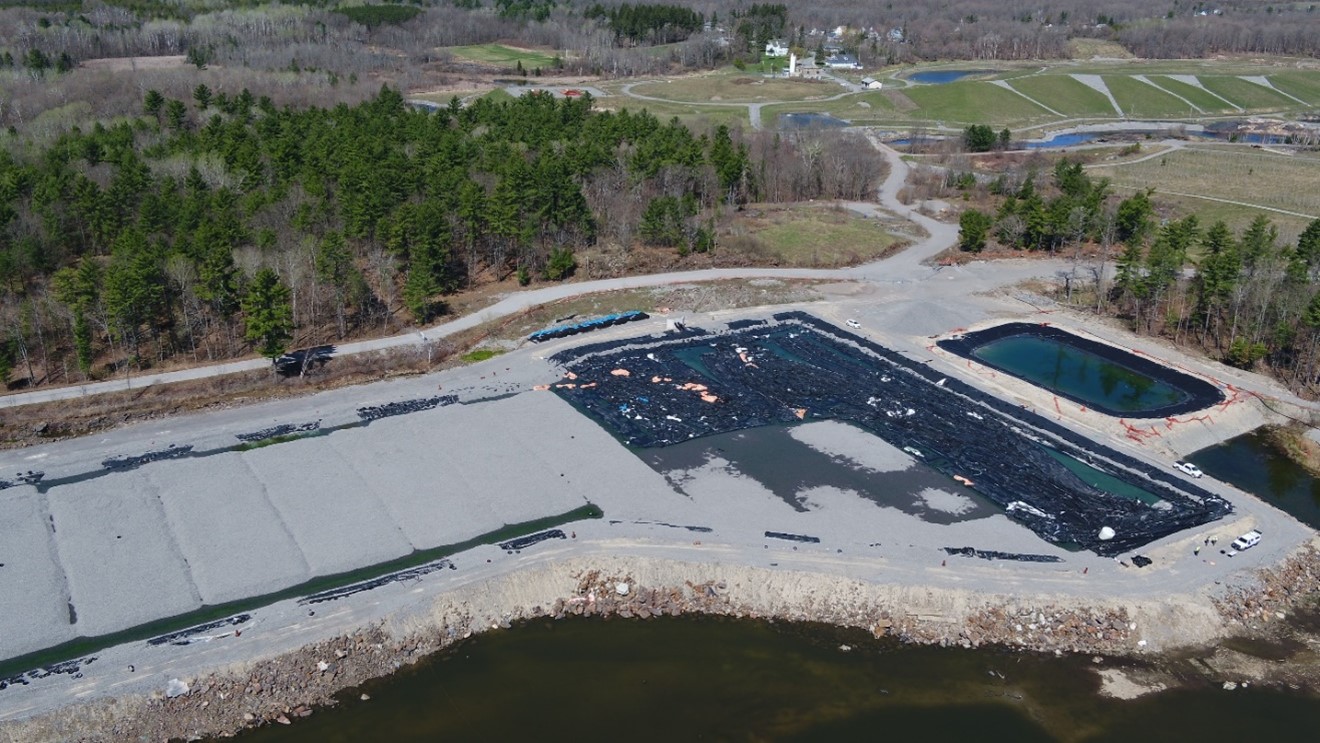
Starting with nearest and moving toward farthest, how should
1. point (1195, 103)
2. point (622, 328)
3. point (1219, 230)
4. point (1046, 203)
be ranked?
point (622, 328) → point (1219, 230) → point (1046, 203) → point (1195, 103)

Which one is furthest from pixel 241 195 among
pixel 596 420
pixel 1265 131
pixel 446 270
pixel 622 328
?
pixel 1265 131

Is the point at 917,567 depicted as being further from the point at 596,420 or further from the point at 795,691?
the point at 596,420

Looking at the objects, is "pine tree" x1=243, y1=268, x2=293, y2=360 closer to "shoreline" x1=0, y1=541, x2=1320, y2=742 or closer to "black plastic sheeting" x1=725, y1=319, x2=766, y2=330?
"shoreline" x1=0, y1=541, x2=1320, y2=742

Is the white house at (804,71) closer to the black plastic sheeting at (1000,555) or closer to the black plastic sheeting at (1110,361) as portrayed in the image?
the black plastic sheeting at (1110,361)

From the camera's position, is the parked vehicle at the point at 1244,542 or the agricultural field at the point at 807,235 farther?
the agricultural field at the point at 807,235

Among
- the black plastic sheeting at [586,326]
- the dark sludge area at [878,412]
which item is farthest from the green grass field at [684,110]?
the dark sludge area at [878,412]

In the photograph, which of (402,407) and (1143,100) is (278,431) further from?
(1143,100)
